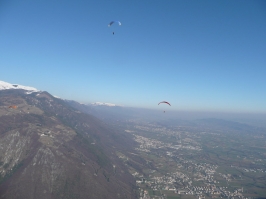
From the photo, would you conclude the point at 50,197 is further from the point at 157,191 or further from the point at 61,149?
the point at 157,191

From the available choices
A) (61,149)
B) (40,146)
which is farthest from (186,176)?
(40,146)

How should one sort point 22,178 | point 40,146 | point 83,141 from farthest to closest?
point 83,141
point 40,146
point 22,178

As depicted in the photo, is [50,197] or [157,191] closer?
[50,197]

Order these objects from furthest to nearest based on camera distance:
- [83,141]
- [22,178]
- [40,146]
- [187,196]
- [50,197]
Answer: [83,141] < [40,146] < [187,196] < [22,178] < [50,197]

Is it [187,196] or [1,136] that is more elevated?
[1,136]

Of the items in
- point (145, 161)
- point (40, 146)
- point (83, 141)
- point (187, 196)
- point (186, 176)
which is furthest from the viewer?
point (145, 161)

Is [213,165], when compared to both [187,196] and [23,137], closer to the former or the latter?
[187,196]

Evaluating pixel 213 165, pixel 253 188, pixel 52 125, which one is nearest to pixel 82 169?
pixel 52 125

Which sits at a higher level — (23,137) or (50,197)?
(23,137)

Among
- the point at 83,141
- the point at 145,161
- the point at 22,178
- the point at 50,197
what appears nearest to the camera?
the point at 50,197
